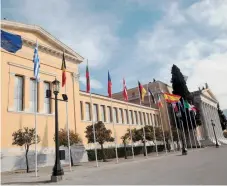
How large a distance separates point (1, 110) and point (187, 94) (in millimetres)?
46983

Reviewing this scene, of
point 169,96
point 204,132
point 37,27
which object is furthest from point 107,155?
point 204,132

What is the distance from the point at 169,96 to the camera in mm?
37969

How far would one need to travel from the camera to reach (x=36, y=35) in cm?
2800

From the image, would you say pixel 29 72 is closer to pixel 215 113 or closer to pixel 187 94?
pixel 187 94

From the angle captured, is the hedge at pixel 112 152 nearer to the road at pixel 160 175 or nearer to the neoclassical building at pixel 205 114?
the road at pixel 160 175

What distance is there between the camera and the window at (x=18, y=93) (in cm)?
2441

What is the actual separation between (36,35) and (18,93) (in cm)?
749

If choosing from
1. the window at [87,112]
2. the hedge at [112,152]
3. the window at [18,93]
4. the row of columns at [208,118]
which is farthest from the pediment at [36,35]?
the row of columns at [208,118]

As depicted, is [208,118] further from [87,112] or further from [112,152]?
[87,112]

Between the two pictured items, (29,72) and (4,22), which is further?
(29,72)

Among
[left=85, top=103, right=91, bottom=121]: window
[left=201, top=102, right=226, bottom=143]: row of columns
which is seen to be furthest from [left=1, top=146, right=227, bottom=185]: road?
[left=201, top=102, right=226, bottom=143]: row of columns

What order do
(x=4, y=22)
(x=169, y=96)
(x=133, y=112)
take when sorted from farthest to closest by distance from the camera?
1. (x=133, y=112)
2. (x=169, y=96)
3. (x=4, y=22)

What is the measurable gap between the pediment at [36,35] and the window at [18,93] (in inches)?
179

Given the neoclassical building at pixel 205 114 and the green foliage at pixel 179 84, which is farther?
the neoclassical building at pixel 205 114
